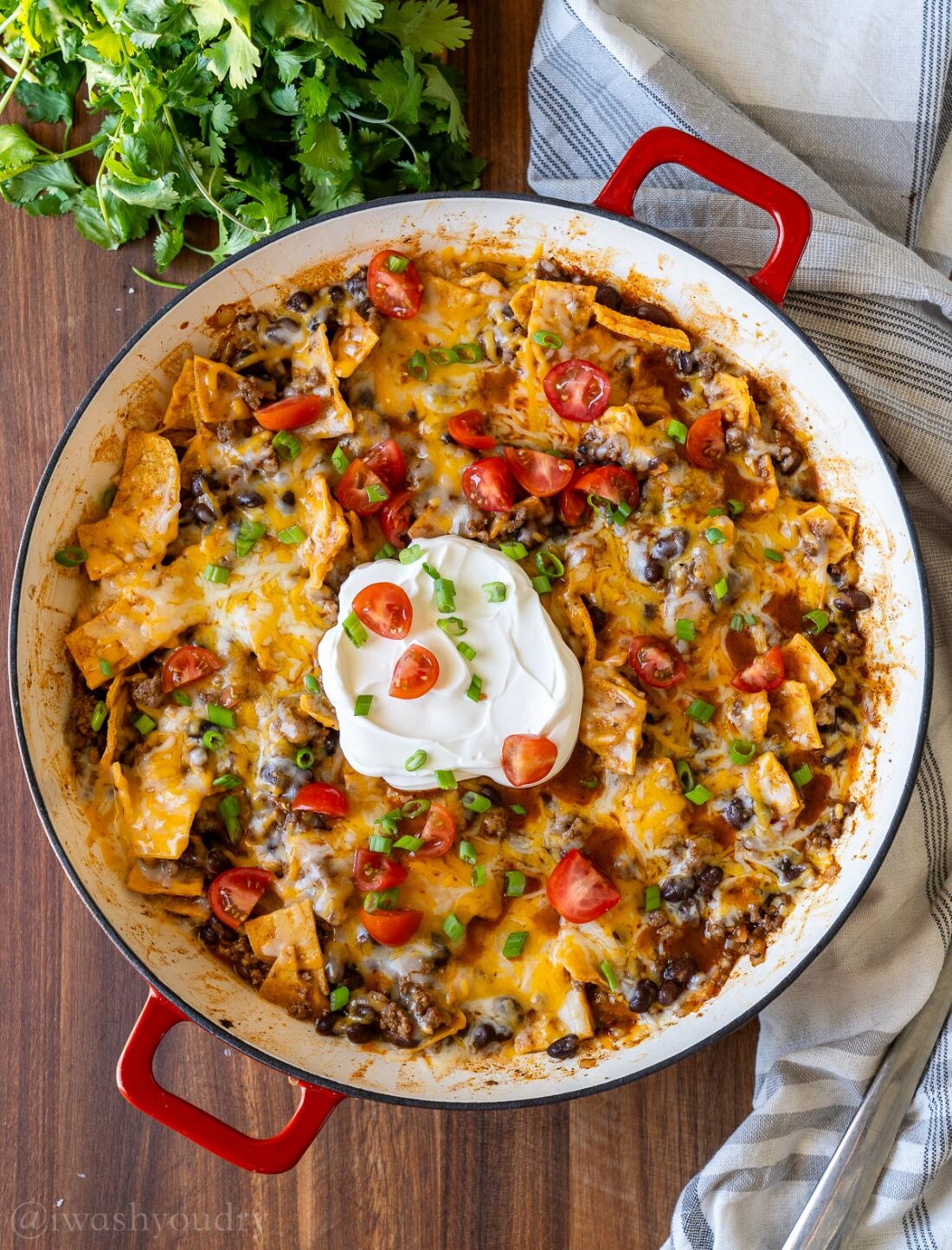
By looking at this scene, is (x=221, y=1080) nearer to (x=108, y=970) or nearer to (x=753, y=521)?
(x=108, y=970)

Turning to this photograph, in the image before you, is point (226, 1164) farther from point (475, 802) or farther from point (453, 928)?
point (475, 802)

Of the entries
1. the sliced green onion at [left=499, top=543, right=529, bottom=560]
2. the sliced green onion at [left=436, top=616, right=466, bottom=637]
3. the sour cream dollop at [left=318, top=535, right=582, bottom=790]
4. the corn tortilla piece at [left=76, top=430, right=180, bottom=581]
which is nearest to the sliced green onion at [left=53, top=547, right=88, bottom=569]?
the corn tortilla piece at [left=76, top=430, right=180, bottom=581]

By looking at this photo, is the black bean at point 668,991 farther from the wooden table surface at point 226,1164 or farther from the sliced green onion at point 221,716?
the sliced green onion at point 221,716

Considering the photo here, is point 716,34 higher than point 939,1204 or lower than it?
higher

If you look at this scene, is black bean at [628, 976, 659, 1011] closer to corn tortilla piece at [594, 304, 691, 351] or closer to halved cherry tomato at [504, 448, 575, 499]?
halved cherry tomato at [504, 448, 575, 499]

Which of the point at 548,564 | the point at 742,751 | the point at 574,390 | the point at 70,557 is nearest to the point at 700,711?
the point at 742,751

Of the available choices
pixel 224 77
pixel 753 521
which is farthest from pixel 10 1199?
pixel 224 77
